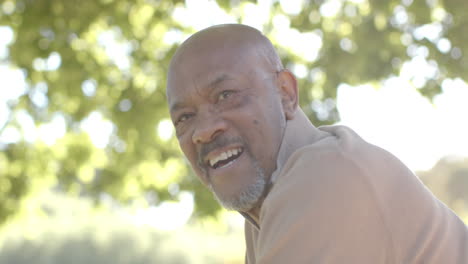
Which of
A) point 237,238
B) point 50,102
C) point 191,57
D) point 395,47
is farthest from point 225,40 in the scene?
point 237,238

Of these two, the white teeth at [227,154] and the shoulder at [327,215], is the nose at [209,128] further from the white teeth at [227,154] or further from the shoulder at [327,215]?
the shoulder at [327,215]

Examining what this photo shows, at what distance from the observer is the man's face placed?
7.18 ft

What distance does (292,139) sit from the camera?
7.25 ft

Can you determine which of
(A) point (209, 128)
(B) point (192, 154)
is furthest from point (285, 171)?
(B) point (192, 154)

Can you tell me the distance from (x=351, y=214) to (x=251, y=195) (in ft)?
1.76

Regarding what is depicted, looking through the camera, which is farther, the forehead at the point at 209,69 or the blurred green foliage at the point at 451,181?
the blurred green foliage at the point at 451,181

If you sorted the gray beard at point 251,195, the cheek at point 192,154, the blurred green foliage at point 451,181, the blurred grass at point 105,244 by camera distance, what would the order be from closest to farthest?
the gray beard at point 251,195, the cheek at point 192,154, the blurred green foliage at point 451,181, the blurred grass at point 105,244

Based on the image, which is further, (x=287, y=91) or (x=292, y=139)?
(x=287, y=91)

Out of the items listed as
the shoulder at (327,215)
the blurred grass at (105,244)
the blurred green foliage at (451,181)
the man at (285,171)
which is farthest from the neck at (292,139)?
the blurred grass at (105,244)

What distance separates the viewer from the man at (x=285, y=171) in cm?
169

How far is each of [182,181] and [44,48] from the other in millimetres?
2511

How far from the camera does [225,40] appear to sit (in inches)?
90.8

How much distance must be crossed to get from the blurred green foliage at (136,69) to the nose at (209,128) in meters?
4.44

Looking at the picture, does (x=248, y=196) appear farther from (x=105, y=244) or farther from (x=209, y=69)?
(x=105, y=244)
